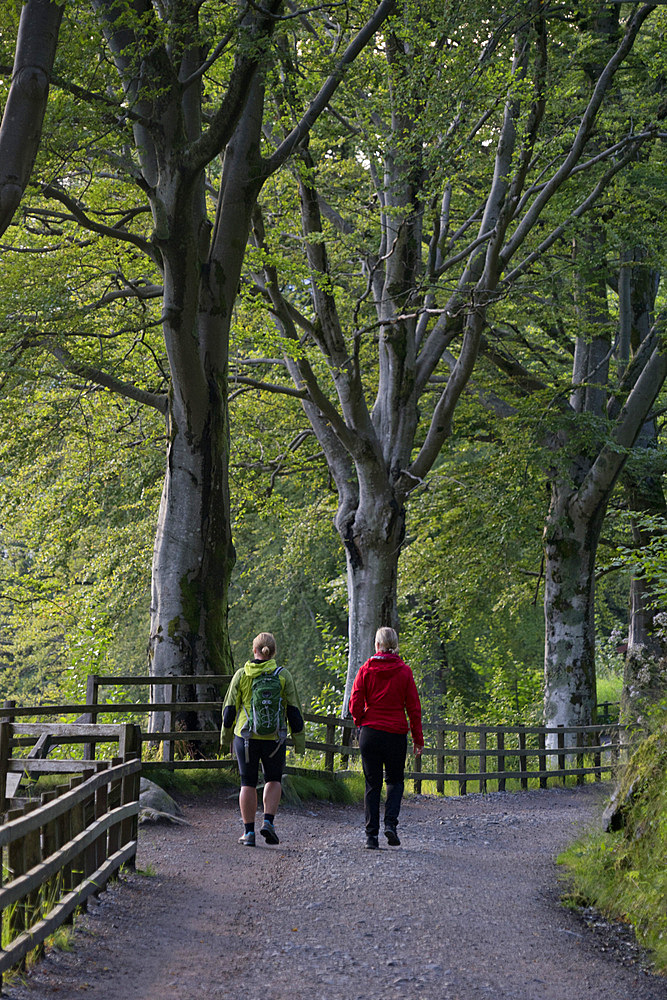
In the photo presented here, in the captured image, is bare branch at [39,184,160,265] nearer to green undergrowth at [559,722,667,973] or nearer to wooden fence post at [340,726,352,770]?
wooden fence post at [340,726,352,770]

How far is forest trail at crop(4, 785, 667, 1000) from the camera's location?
5320 millimetres

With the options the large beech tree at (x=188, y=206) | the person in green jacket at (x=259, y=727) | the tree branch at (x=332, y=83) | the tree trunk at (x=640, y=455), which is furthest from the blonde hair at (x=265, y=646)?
the tree trunk at (x=640, y=455)

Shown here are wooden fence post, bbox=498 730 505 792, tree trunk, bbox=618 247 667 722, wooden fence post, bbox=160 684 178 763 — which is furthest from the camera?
tree trunk, bbox=618 247 667 722

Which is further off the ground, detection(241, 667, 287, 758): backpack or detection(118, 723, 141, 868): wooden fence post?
detection(241, 667, 287, 758): backpack

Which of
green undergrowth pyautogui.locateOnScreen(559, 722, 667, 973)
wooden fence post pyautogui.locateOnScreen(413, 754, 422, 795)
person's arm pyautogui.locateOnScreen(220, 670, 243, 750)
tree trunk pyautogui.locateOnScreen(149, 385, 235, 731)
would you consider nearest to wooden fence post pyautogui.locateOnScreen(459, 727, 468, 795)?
wooden fence post pyautogui.locateOnScreen(413, 754, 422, 795)

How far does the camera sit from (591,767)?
62.6 feet

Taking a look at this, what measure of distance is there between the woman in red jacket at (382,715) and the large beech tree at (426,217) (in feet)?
21.0

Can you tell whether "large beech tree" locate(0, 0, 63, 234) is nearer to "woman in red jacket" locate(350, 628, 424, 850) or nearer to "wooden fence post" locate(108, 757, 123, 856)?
"wooden fence post" locate(108, 757, 123, 856)

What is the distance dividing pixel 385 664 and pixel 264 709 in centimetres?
114

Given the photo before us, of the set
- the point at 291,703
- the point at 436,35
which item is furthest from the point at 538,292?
the point at 291,703

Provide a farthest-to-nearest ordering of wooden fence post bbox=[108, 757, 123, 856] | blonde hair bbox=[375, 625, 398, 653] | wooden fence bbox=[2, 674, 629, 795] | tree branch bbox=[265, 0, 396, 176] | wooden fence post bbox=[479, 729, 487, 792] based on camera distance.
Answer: wooden fence post bbox=[479, 729, 487, 792]
tree branch bbox=[265, 0, 396, 176]
wooden fence bbox=[2, 674, 629, 795]
blonde hair bbox=[375, 625, 398, 653]
wooden fence post bbox=[108, 757, 123, 856]

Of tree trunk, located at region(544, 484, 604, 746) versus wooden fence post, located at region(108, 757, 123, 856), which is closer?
wooden fence post, located at region(108, 757, 123, 856)

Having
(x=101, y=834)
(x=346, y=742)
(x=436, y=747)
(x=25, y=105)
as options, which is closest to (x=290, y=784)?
(x=346, y=742)

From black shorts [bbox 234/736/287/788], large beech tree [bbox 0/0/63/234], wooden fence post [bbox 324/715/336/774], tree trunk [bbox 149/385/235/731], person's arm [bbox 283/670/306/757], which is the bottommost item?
wooden fence post [bbox 324/715/336/774]
